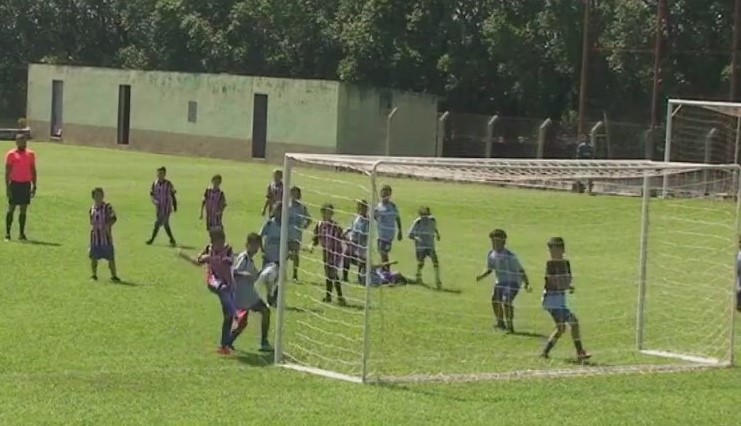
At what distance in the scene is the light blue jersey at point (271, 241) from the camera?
18391 millimetres

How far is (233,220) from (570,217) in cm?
707

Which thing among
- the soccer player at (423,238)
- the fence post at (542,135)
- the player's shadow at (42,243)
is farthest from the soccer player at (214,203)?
the fence post at (542,135)

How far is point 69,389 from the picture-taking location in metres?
12.6

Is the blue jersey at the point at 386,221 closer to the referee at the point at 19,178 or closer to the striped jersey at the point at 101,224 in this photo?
the striped jersey at the point at 101,224

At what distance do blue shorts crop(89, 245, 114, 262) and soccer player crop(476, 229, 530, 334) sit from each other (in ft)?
18.8

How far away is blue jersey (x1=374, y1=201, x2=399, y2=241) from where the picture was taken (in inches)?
845

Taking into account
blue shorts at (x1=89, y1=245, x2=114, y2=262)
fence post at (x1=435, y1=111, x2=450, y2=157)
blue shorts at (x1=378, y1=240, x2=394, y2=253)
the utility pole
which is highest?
the utility pole

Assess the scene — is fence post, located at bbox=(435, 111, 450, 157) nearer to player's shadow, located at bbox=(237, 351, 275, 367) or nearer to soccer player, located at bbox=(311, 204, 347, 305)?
soccer player, located at bbox=(311, 204, 347, 305)

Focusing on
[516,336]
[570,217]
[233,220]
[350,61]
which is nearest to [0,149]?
[350,61]

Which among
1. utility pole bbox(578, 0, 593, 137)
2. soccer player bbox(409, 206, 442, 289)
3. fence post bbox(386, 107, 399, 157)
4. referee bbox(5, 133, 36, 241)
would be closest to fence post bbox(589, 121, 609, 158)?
utility pole bbox(578, 0, 593, 137)

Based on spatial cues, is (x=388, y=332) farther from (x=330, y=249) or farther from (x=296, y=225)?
(x=296, y=225)

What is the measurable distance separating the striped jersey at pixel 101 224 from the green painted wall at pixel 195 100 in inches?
1153

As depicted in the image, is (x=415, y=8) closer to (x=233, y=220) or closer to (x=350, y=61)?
(x=350, y=61)

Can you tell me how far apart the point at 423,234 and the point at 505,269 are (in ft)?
13.8
